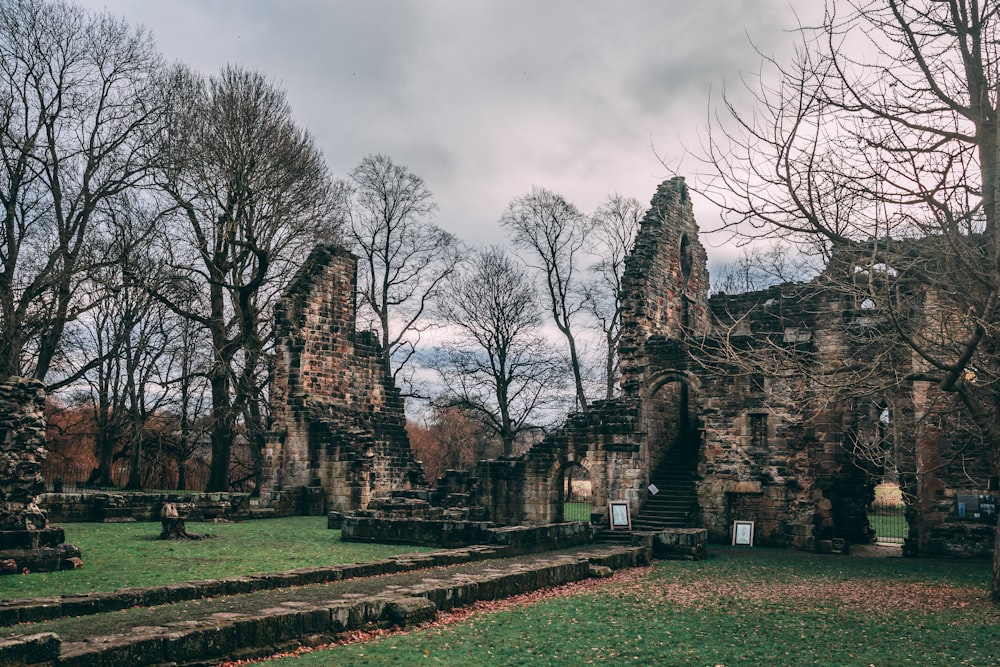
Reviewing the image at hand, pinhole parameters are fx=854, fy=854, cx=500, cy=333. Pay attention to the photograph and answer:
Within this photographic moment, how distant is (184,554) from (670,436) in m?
14.9

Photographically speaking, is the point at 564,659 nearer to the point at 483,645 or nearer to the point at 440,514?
the point at 483,645

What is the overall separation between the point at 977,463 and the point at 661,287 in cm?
1022

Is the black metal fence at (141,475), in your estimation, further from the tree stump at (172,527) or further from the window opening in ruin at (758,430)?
the window opening in ruin at (758,430)

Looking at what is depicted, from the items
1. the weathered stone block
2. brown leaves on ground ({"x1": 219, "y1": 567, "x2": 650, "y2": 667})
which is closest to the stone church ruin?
brown leaves on ground ({"x1": 219, "y1": 567, "x2": 650, "y2": 667})

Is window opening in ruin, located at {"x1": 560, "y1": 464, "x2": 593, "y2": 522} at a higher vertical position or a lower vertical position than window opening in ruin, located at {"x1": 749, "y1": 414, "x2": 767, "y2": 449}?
lower

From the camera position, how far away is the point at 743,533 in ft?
67.7

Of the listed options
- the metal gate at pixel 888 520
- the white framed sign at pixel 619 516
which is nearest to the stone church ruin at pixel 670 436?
the white framed sign at pixel 619 516

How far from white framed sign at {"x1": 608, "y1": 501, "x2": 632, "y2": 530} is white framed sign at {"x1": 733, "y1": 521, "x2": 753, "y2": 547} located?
2.63 m

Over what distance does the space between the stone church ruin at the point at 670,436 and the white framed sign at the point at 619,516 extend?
0.63m

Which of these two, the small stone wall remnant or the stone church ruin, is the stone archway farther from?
the small stone wall remnant

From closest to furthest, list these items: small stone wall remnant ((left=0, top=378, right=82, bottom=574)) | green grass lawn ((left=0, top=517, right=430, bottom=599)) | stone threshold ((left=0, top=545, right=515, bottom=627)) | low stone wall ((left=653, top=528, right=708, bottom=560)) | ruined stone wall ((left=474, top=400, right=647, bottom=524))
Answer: stone threshold ((left=0, top=545, right=515, bottom=627))
green grass lawn ((left=0, top=517, right=430, bottom=599))
small stone wall remnant ((left=0, top=378, right=82, bottom=574))
low stone wall ((left=653, top=528, right=708, bottom=560))
ruined stone wall ((left=474, top=400, right=647, bottom=524))

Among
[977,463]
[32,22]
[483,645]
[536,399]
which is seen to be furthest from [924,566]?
[32,22]

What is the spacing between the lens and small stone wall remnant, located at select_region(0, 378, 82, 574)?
12.5 m

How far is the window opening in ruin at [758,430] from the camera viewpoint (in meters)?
21.7
